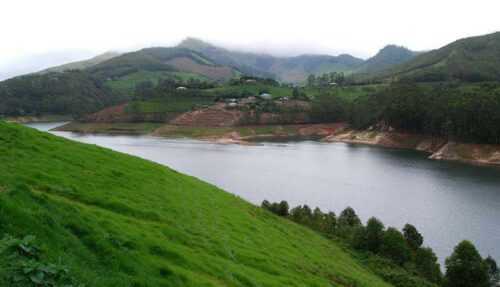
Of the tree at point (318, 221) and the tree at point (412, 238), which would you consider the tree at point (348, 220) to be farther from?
the tree at point (412, 238)

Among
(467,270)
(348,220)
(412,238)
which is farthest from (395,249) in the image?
(348,220)

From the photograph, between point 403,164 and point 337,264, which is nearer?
point 337,264

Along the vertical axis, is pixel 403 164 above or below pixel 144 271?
below

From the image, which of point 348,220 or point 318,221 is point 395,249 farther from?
point 348,220

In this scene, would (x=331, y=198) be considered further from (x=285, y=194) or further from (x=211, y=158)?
(x=211, y=158)

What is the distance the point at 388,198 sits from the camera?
2913 inches

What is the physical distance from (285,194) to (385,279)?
130 ft

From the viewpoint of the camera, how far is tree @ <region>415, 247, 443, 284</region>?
3841 cm

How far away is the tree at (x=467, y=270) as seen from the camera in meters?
35.7

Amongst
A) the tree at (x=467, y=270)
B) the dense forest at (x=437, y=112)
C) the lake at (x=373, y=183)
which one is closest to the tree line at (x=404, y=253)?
the tree at (x=467, y=270)

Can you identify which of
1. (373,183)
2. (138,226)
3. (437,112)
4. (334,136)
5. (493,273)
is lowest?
(373,183)

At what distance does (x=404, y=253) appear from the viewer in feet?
134

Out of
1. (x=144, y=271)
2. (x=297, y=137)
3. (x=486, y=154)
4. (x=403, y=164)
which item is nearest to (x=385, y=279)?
(x=144, y=271)

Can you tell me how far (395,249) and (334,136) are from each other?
139974mm
